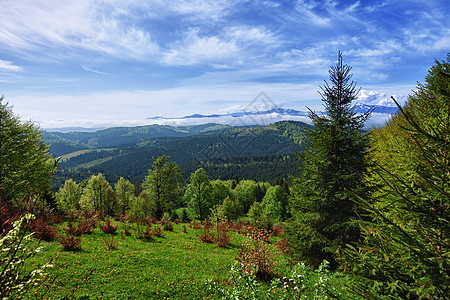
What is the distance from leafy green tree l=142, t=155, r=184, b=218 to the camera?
34.8 m

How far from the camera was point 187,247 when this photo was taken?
17.3 m

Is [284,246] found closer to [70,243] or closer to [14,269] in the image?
[70,243]

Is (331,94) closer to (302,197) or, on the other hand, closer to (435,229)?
(302,197)

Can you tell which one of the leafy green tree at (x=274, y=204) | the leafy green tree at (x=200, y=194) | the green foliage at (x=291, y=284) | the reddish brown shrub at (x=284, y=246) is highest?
the green foliage at (x=291, y=284)

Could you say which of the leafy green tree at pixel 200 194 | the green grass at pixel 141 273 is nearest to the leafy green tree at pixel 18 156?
the green grass at pixel 141 273

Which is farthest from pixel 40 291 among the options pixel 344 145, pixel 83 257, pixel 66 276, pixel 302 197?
pixel 344 145

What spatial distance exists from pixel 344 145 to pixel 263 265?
8084 millimetres

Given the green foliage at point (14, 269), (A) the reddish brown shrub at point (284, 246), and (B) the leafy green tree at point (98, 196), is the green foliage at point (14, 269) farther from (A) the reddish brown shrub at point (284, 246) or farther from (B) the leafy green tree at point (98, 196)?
(B) the leafy green tree at point (98, 196)

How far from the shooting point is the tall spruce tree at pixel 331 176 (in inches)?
465

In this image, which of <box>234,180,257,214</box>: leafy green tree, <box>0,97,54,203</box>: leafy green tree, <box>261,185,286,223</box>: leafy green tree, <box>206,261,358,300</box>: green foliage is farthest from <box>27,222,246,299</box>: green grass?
<box>234,180,257,214</box>: leafy green tree

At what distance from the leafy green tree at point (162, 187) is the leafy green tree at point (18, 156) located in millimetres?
15635

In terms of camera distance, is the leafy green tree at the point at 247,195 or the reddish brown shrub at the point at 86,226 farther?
the leafy green tree at the point at 247,195

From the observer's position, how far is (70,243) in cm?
1273

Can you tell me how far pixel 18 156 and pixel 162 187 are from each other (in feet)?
64.0
